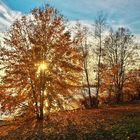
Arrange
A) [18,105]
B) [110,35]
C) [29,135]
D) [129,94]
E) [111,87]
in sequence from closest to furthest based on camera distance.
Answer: [29,135] < [18,105] < [110,35] < [111,87] < [129,94]

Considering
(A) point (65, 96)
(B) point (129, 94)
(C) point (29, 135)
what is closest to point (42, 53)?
(A) point (65, 96)

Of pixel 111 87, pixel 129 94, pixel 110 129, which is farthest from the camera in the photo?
pixel 129 94

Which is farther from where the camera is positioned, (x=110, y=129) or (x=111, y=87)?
(x=111, y=87)

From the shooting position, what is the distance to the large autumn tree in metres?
33.3

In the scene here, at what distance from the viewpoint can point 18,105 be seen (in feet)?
108

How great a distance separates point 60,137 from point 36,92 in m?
11.7

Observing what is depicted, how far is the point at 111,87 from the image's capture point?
69500mm

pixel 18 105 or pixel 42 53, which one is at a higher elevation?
pixel 42 53

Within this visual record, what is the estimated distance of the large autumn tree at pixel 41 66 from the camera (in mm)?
33312

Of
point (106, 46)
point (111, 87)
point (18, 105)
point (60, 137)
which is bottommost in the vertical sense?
point (60, 137)

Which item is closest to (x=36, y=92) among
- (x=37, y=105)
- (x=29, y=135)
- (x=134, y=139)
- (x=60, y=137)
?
(x=37, y=105)

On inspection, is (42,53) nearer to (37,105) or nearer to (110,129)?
(37,105)

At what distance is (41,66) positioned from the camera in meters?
34.7

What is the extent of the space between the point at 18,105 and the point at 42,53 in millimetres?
5816
